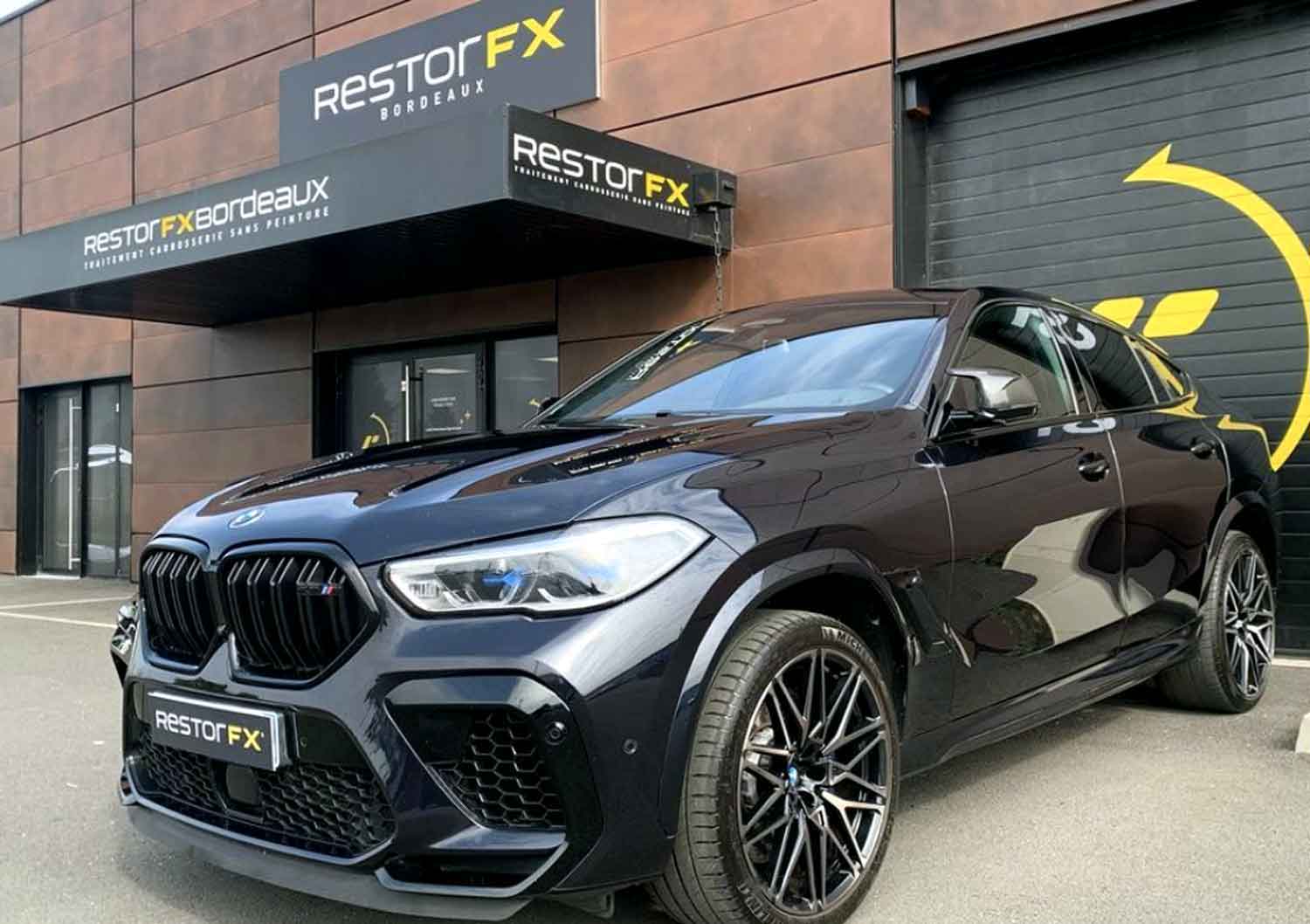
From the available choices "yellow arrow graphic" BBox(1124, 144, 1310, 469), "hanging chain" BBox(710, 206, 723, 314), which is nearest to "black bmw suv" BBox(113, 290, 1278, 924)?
"yellow arrow graphic" BBox(1124, 144, 1310, 469)

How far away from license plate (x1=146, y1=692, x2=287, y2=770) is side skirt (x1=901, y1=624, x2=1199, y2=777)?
1.58 metres

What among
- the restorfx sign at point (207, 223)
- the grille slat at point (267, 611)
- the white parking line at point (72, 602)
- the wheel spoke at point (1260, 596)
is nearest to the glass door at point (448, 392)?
the restorfx sign at point (207, 223)

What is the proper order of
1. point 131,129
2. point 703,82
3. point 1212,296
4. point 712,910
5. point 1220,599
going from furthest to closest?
point 131,129, point 703,82, point 1212,296, point 1220,599, point 712,910

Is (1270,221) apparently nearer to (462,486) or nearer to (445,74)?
(462,486)

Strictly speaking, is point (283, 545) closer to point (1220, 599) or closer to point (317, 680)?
point (317, 680)

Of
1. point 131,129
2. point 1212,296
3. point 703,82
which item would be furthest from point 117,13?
point 1212,296

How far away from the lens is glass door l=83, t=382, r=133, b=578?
14.3 metres

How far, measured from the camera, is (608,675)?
2285 millimetres

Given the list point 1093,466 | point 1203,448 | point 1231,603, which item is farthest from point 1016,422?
→ point 1231,603

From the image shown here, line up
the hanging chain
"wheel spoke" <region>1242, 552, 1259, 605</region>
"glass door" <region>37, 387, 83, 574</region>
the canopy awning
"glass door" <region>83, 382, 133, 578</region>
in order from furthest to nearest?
"glass door" <region>37, 387, 83, 574</region>, "glass door" <region>83, 382, 133, 578</region>, the hanging chain, the canopy awning, "wheel spoke" <region>1242, 552, 1259, 605</region>

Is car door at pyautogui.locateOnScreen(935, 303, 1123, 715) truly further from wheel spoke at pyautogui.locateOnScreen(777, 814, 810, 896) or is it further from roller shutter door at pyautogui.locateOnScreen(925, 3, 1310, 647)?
roller shutter door at pyautogui.locateOnScreen(925, 3, 1310, 647)

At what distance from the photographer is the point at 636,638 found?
2.33 meters

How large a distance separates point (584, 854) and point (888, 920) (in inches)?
39.1

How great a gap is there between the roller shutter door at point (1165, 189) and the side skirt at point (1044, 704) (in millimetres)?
3066
